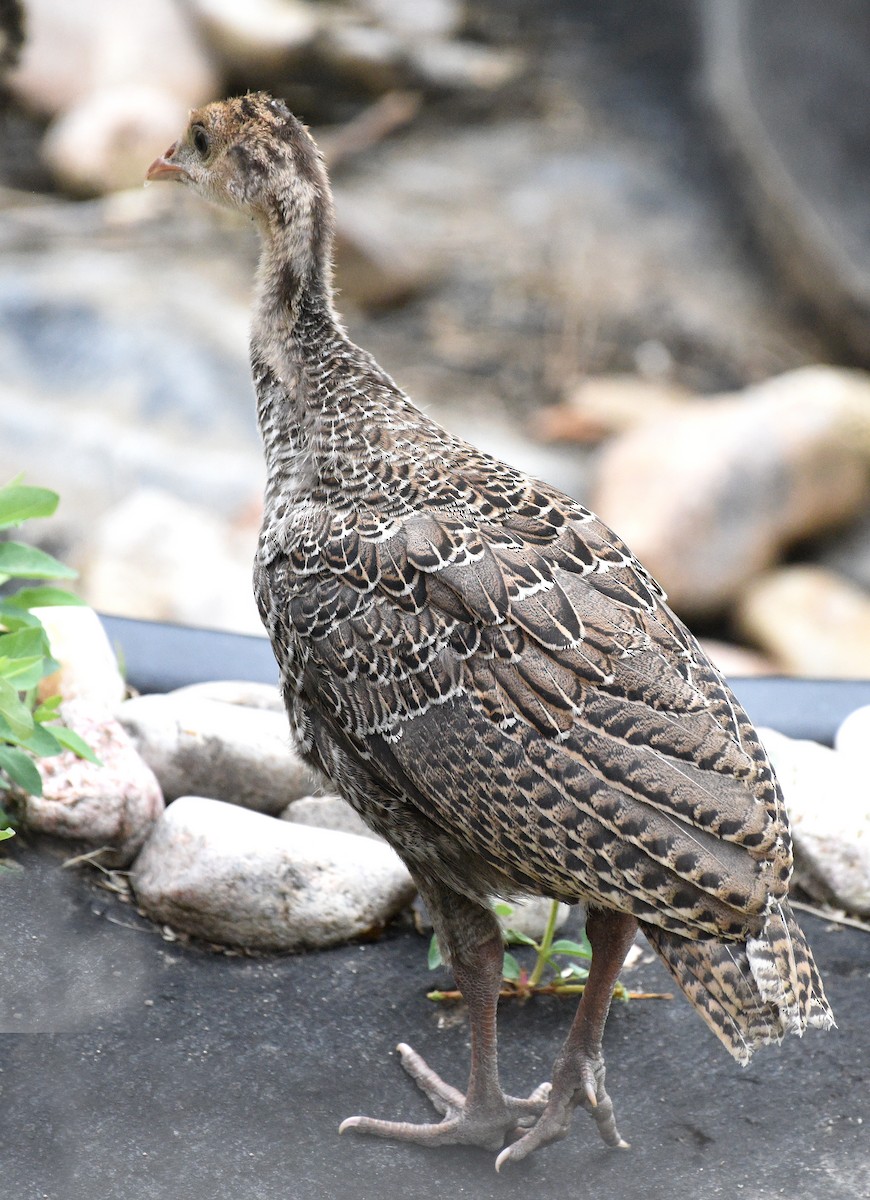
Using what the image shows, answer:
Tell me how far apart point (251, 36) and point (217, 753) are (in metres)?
9.78

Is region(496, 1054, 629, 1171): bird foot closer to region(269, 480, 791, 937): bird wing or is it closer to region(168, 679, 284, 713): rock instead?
region(269, 480, 791, 937): bird wing

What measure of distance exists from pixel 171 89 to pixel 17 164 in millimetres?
1470

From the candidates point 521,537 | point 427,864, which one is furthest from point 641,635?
point 427,864

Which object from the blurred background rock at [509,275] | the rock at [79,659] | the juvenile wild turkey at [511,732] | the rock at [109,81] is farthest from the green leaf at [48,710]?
the rock at [109,81]

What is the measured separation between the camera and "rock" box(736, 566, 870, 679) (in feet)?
28.1

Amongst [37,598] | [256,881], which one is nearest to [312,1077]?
[256,881]

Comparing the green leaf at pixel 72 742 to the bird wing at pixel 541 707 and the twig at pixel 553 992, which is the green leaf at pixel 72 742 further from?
the twig at pixel 553 992

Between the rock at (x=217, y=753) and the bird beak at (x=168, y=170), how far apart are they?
1.53 metres

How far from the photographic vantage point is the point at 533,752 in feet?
9.75

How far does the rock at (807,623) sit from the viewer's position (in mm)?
8570

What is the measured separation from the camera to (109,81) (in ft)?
38.4

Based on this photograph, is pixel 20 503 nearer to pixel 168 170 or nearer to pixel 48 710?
pixel 48 710

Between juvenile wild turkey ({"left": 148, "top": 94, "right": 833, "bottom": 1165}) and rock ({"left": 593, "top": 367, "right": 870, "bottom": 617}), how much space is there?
5273 mm

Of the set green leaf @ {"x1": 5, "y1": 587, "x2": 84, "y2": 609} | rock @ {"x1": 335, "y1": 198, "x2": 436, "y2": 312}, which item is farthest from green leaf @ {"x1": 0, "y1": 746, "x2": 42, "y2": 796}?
rock @ {"x1": 335, "y1": 198, "x2": 436, "y2": 312}
